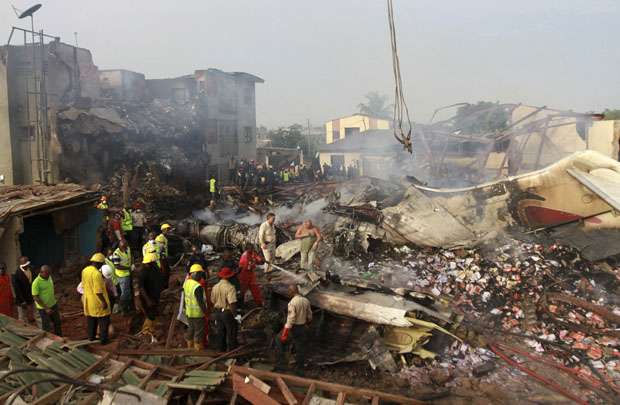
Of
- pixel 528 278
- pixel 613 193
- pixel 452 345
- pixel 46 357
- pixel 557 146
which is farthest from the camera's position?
pixel 557 146

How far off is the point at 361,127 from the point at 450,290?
97.5 ft

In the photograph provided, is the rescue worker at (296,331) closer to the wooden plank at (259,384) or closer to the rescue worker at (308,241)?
the wooden plank at (259,384)

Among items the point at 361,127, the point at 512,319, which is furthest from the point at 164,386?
the point at 361,127

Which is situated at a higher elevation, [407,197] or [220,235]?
[407,197]

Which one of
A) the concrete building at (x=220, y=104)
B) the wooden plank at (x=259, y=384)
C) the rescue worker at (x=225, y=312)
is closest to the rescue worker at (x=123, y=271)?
the rescue worker at (x=225, y=312)

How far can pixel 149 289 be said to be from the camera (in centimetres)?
696

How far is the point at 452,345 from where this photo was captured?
638 centimetres

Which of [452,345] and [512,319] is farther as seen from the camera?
[512,319]

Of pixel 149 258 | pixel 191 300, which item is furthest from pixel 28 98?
pixel 191 300

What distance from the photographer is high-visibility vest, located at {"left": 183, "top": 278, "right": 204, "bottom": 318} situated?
5898 mm

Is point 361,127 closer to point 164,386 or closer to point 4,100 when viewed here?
point 4,100

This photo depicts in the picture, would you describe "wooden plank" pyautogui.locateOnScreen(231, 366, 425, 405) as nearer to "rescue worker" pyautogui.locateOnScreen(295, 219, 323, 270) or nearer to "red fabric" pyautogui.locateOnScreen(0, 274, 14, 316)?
"red fabric" pyautogui.locateOnScreen(0, 274, 14, 316)

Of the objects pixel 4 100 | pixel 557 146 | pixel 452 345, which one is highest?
pixel 4 100

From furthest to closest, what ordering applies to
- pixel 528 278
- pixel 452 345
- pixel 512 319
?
pixel 528 278 < pixel 512 319 < pixel 452 345
